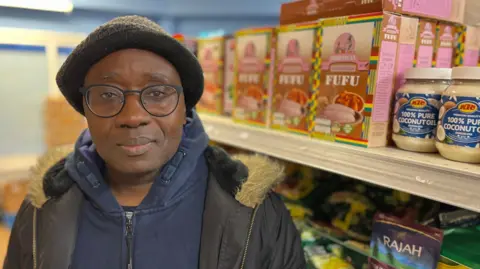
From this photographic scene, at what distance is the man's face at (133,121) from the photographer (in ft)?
3.12

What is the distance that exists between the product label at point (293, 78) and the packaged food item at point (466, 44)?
0.43 meters

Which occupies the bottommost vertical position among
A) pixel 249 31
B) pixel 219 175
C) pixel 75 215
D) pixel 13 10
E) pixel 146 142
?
pixel 75 215

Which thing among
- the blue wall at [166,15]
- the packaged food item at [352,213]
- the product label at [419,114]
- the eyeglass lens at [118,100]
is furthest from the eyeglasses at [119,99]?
the blue wall at [166,15]

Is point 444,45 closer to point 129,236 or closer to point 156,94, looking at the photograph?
point 156,94

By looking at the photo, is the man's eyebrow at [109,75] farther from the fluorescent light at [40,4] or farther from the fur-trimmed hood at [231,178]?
the fluorescent light at [40,4]

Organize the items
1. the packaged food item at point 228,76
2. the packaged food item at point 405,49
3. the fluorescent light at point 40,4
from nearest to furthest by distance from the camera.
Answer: the packaged food item at point 405,49 → the packaged food item at point 228,76 → the fluorescent light at point 40,4

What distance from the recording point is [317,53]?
4.02 ft

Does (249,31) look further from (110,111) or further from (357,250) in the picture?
(357,250)

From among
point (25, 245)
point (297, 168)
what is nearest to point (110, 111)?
point (25, 245)

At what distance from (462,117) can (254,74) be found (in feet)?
2.57

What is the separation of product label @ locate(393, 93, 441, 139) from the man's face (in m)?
0.60

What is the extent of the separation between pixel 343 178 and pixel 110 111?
91 centimetres

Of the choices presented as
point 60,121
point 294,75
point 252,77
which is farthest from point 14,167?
point 294,75

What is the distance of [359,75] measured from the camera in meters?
1.09
